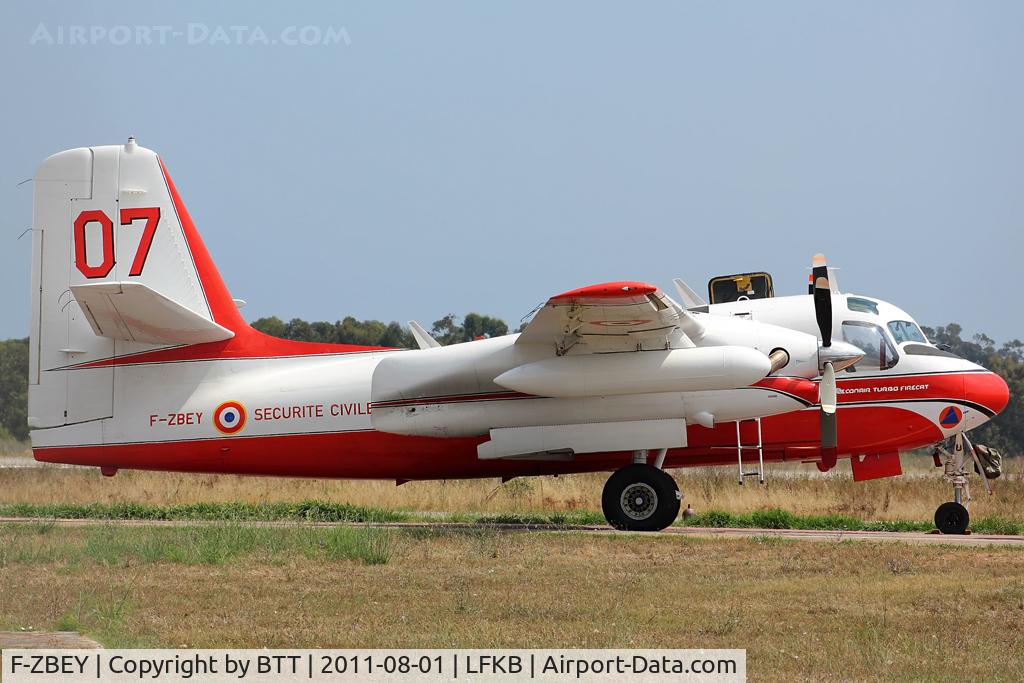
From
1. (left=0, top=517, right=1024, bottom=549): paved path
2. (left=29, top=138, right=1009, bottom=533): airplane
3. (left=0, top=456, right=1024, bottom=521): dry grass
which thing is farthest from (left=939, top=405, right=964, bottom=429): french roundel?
(left=0, top=456, right=1024, bottom=521): dry grass

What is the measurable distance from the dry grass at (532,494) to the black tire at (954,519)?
3.26 metres

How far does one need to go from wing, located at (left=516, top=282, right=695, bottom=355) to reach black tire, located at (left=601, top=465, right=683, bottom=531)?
1910 millimetres

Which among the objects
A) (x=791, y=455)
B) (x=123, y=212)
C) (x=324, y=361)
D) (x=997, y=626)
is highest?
(x=123, y=212)

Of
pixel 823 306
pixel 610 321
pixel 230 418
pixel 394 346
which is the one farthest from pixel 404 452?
pixel 394 346

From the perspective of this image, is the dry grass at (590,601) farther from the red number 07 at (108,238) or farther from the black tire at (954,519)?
the red number 07 at (108,238)

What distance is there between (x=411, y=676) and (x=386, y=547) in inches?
277

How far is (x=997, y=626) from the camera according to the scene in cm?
1009

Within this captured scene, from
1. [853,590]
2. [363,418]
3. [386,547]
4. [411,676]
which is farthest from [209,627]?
[363,418]

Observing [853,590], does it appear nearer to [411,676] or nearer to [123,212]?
[411,676]

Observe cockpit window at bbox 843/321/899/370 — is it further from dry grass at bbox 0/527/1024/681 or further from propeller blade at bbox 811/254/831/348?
dry grass at bbox 0/527/1024/681

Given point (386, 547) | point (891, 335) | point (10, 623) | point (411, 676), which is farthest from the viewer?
point (891, 335)

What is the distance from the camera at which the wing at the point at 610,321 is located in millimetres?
15203

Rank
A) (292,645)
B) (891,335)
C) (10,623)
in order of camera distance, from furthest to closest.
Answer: (891,335)
(10,623)
(292,645)

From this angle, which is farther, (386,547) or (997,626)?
(386,547)
